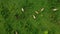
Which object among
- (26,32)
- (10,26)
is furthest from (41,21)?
(10,26)

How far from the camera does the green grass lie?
4367 millimetres

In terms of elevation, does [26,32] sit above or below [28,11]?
below

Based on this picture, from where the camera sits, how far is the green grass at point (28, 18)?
437cm

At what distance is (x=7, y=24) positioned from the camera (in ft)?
14.7

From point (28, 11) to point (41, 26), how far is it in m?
0.46

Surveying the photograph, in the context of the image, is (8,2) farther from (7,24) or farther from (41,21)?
(41,21)

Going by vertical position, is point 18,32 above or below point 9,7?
below

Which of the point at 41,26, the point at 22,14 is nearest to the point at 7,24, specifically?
the point at 22,14

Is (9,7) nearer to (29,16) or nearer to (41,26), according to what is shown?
(29,16)

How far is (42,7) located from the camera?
178 inches

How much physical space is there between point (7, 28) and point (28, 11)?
0.61 m

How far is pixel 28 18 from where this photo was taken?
4.48m

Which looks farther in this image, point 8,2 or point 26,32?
point 8,2

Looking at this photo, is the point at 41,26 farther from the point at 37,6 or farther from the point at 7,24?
the point at 7,24
